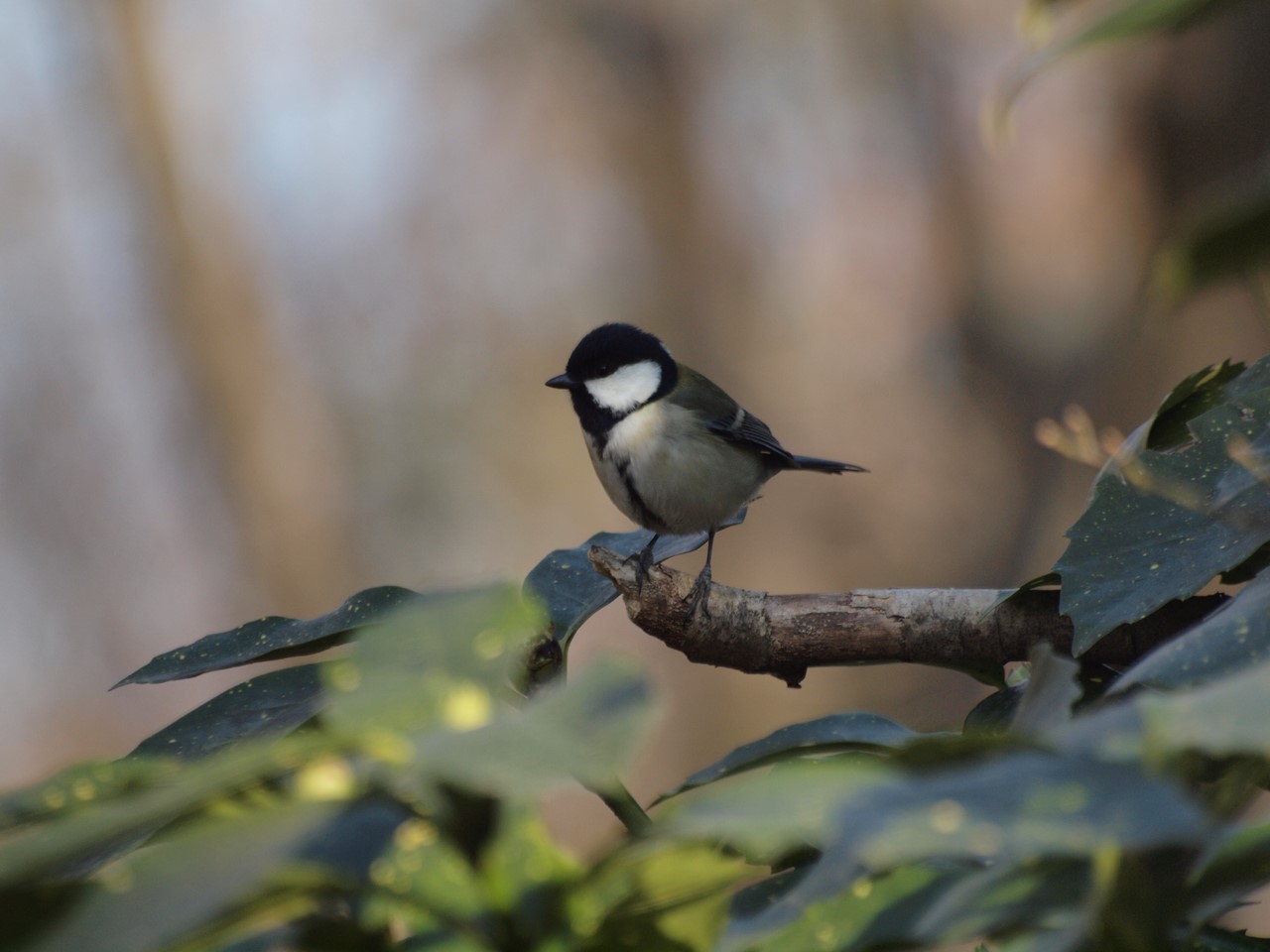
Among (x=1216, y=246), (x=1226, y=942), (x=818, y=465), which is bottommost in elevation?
(x=818, y=465)

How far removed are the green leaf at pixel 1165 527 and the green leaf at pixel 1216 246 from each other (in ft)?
1.14

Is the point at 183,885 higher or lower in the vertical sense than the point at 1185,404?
higher

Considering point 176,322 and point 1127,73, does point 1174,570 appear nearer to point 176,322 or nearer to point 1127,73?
point 1127,73

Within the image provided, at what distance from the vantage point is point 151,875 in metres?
0.34

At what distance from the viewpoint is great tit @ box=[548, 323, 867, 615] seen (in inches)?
108

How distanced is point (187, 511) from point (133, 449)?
14.9 inches

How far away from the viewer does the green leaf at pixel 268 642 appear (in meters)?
0.77

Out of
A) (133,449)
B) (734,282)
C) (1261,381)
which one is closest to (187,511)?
(133,449)

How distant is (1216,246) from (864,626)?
0.81 metres

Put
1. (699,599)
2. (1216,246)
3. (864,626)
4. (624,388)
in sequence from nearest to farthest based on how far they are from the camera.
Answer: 1. (1216,246)
2. (864,626)
3. (699,599)
4. (624,388)

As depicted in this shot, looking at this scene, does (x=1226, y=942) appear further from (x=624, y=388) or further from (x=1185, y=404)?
(x=624, y=388)

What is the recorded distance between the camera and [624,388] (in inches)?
116

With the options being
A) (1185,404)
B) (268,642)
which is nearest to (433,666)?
(268,642)

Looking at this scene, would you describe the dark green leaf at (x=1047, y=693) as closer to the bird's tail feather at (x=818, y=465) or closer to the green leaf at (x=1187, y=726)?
the green leaf at (x=1187, y=726)
